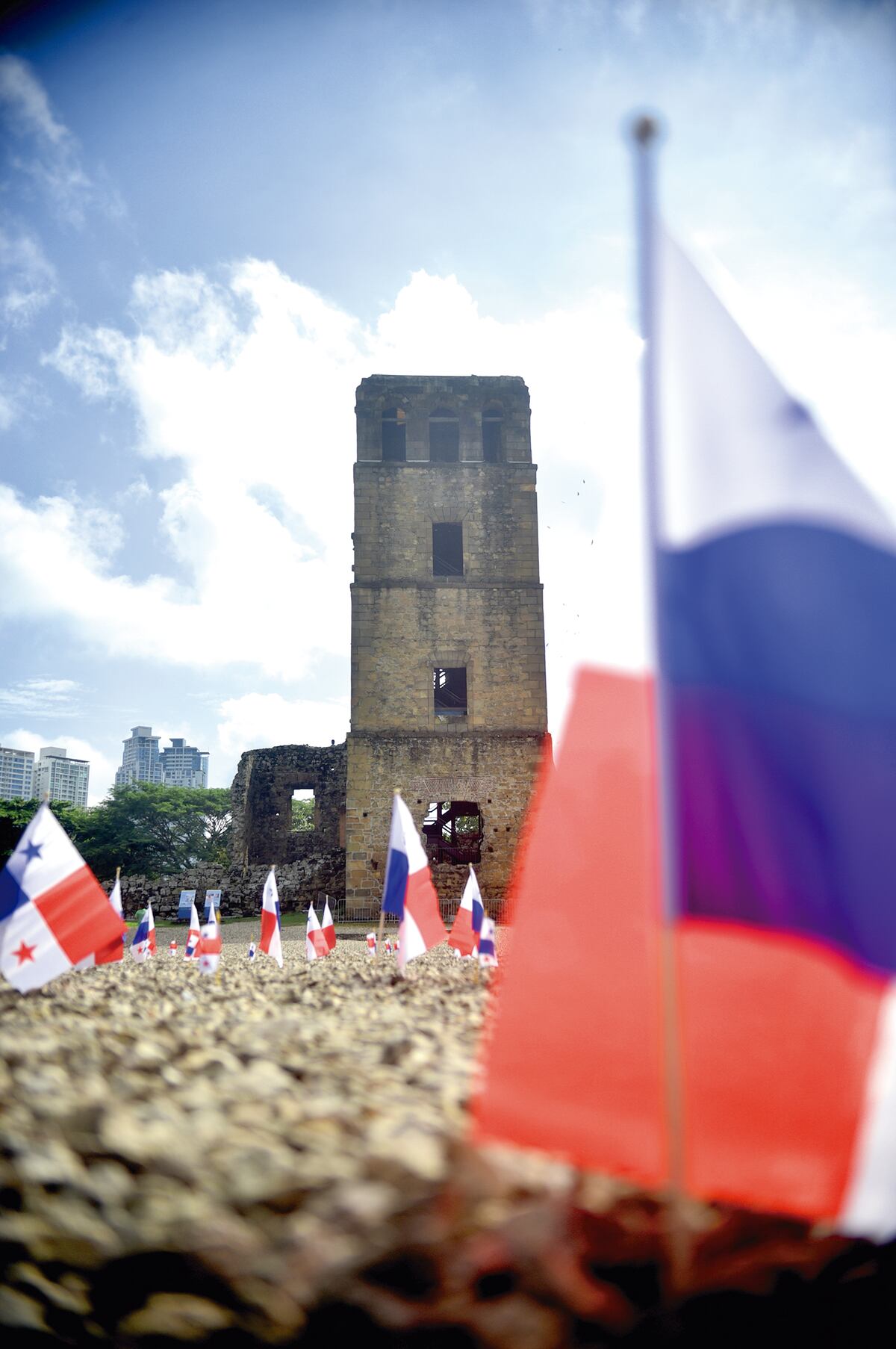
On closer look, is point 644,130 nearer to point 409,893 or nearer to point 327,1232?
point 327,1232

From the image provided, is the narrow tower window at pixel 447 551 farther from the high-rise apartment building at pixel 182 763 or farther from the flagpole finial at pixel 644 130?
the high-rise apartment building at pixel 182 763

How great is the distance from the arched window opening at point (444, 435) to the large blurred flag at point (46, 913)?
18568 millimetres

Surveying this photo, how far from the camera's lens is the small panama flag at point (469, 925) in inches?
384

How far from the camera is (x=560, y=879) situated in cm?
267

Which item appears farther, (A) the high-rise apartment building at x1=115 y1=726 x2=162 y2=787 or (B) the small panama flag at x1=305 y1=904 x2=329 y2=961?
(A) the high-rise apartment building at x1=115 y1=726 x2=162 y2=787

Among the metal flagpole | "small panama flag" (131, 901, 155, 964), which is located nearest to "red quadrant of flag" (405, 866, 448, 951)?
the metal flagpole

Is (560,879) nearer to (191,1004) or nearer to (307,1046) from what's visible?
(307,1046)

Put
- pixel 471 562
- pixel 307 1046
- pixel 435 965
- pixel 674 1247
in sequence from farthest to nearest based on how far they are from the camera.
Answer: pixel 471 562 < pixel 435 965 < pixel 307 1046 < pixel 674 1247

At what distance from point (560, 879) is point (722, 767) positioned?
2.26 ft

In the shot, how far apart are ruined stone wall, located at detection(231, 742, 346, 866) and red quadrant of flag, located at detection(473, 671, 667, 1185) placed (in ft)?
88.9

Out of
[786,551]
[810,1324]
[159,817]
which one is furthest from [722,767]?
[159,817]

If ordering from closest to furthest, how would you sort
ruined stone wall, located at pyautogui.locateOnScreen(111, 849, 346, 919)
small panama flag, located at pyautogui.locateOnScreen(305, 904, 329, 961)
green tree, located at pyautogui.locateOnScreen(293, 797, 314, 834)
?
small panama flag, located at pyautogui.locateOnScreen(305, 904, 329, 961)
ruined stone wall, located at pyautogui.locateOnScreen(111, 849, 346, 919)
green tree, located at pyautogui.locateOnScreen(293, 797, 314, 834)

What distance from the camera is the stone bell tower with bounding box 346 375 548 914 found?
19.9m

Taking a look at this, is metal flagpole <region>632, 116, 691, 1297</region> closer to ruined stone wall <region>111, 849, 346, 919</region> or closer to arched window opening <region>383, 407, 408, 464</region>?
arched window opening <region>383, 407, 408, 464</region>
